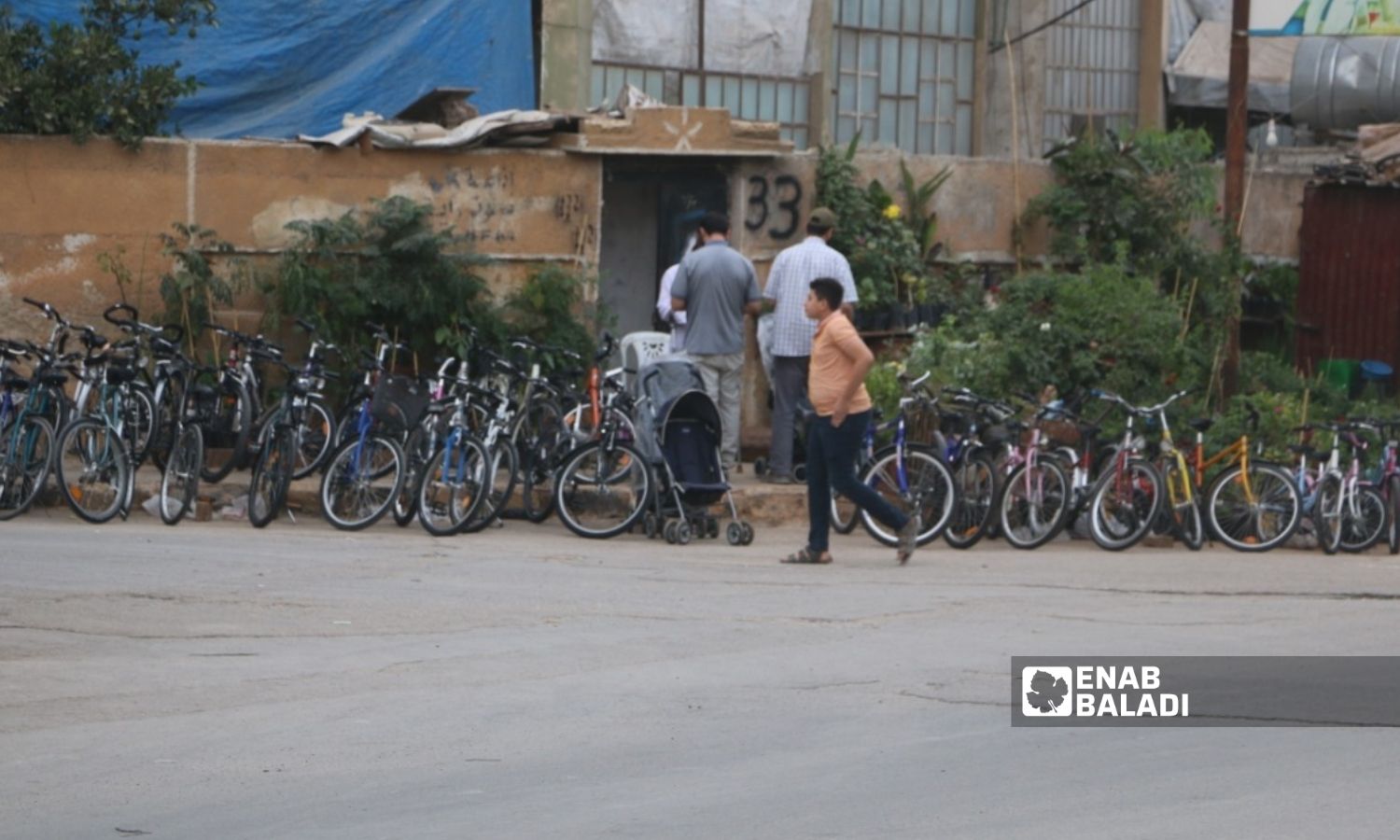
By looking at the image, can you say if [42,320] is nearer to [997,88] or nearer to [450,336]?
[450,336]

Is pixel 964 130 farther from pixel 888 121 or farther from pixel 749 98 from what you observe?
pixel 749 98

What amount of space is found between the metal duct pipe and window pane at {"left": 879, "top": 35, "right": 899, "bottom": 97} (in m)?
4.97

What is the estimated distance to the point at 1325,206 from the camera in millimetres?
20531

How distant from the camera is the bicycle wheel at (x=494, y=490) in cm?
1349

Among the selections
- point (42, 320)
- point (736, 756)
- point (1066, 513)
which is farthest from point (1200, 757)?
point (42, 320)

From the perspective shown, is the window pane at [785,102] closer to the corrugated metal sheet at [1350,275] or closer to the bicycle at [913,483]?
the corrugated metal sheet at [1350,275]

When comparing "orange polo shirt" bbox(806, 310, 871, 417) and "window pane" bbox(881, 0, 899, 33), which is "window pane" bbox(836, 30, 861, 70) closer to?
"window pane" bbox(881, 0, 899, 33)

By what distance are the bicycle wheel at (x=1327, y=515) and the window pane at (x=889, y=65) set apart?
9840mm

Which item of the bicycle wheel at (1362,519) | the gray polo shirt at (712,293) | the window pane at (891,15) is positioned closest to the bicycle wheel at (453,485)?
the gray polo shirt at (712,293)

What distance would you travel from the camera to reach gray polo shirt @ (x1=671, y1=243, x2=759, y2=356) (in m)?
14.9

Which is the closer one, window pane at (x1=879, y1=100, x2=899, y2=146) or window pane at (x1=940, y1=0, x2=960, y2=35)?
window pane at (x1=879, y1=100, x2=899, y2=146)

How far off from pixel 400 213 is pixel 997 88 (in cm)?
1053

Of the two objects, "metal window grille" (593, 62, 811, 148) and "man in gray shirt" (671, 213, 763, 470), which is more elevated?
"metal window grille" (593, 62, 811, 148)

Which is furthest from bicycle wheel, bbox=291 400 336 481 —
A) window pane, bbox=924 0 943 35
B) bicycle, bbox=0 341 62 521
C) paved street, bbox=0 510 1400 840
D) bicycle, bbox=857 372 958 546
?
window pane, bbox=924 0 943 35
